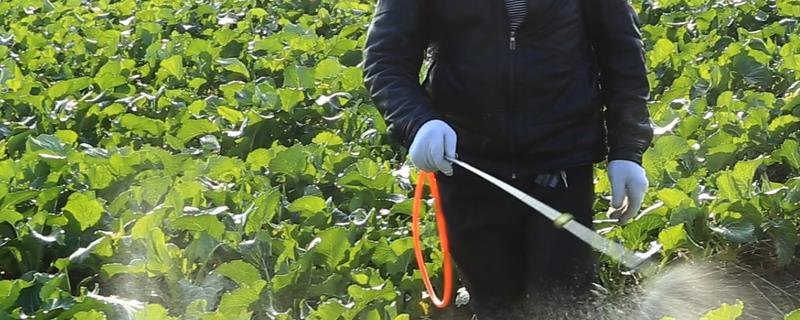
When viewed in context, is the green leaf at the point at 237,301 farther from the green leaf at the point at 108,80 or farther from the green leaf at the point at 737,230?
the green leaf at the point at 108,80

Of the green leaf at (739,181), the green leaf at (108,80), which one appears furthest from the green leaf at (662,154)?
the green leaf at (108,80)

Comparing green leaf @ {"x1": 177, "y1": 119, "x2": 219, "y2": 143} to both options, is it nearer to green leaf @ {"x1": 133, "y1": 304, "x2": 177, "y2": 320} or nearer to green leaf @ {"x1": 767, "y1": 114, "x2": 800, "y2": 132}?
green leaf @ {"x1": 133, "y1": 304, "x2": 177, "y2": 320}

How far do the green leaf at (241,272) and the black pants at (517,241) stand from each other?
33.7 inches

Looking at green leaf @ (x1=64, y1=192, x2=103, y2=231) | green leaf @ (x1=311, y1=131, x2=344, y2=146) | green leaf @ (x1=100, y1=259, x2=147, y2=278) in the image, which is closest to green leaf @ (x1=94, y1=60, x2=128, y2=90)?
green leaf @ (x1=311, y1=131, x2=344, y2=146)

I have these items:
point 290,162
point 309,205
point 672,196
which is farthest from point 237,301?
point 672,196

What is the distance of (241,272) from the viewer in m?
3.79

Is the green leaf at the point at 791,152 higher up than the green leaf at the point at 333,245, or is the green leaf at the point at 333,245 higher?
the green leaf at the point at 333,245

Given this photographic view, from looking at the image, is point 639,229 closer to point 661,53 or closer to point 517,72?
point 517,72

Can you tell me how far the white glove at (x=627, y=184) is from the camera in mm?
2936

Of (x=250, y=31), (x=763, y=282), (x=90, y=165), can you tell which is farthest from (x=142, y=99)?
(x=763, y=282)

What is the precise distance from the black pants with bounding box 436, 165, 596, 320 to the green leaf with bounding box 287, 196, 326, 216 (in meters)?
1.29

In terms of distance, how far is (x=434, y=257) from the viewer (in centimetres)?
409

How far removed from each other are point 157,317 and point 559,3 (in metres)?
1.49

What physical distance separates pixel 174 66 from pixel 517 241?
4.20 metres
